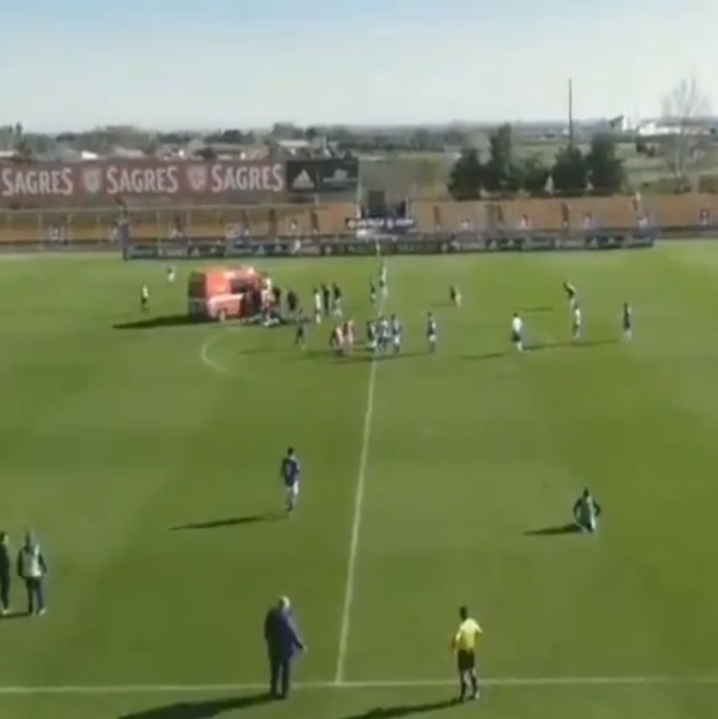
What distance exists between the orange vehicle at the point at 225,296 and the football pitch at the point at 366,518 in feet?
10.7

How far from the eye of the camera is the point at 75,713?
20.6m

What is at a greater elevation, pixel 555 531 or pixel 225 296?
pixel 225 296

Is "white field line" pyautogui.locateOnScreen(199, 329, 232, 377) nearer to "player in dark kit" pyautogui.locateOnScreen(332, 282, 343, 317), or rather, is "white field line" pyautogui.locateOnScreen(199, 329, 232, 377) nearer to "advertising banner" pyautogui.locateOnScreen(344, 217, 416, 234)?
"player in dark kit" pyautogui.locateOnScreen(332, 282, 343, 317)

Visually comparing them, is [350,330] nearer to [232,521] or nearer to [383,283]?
[383,283]

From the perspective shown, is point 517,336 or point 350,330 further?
point 350,330

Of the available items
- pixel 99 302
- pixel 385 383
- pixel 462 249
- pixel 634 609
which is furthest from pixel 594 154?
pixel 634 609

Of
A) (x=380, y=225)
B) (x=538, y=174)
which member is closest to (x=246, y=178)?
(x=380, y=225)

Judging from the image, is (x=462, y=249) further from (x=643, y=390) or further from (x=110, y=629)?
(x=110, y=629)

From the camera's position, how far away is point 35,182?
4107 inches

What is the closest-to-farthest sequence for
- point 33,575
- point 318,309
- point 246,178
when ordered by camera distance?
point 33,575, point 318,309, point 246,178

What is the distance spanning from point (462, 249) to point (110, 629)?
65845mm

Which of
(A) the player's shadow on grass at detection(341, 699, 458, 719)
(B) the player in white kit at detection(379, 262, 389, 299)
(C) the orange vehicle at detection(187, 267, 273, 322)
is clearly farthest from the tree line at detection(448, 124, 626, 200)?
(A) the player's shadow on grass at detection(341, 699, 458, 719)

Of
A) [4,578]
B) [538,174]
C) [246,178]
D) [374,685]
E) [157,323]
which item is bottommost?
[157,323]

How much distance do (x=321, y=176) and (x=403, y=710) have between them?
280 feet
